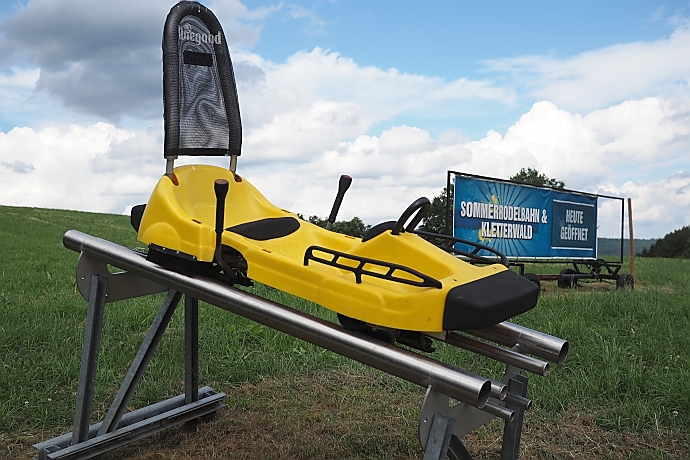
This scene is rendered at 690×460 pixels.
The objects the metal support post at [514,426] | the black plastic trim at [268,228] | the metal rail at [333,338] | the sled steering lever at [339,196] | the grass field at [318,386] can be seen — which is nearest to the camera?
the metal rail at [333,338]

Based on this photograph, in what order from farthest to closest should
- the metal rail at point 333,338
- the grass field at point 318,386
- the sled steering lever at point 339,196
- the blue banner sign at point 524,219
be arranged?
Result: the blue banner sign at point 524,219, the grass field at point 318,386, the sled steering lever at point 339,196, the metal rail at point 333,338

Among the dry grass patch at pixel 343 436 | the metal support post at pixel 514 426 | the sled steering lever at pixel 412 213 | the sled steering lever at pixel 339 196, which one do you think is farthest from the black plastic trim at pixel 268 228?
the dry grass patch at pixel 343 436

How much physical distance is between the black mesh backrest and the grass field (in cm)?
177

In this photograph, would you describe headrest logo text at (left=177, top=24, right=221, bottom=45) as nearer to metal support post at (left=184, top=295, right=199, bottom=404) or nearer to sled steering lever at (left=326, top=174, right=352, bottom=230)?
sled steering lever at (left=326, top=174, right=352, bottom=230)

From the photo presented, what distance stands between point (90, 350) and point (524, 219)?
809 cm

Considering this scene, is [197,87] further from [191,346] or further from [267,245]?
[191,346]

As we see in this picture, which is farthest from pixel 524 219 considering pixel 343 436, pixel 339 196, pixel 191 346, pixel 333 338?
pixel 333 338

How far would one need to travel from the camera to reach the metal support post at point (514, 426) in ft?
8.25

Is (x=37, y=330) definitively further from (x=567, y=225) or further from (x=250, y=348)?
(x=567, y=225)

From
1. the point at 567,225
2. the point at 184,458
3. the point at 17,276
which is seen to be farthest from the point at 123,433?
the point at 567,225

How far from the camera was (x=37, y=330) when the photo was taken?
17.3 feet

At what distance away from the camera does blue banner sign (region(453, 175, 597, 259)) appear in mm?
9125

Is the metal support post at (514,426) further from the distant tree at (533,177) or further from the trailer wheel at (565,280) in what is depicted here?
the distant tree at (533,177)

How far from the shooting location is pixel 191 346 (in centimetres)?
387
